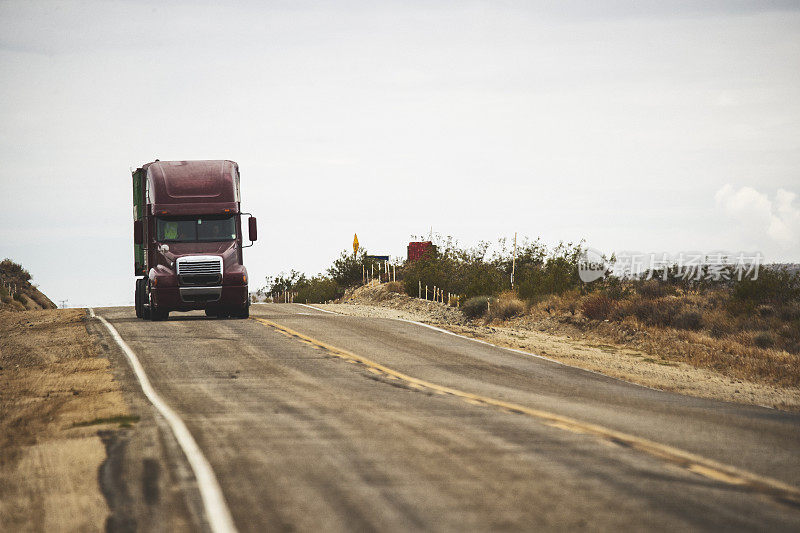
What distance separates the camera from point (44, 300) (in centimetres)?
8762

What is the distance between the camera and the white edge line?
19.9 feet

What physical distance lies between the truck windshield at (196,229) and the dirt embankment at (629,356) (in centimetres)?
666

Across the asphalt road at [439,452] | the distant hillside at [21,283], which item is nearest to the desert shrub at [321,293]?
the distant hillside at [21,283]

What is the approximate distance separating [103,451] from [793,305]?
63.8ft

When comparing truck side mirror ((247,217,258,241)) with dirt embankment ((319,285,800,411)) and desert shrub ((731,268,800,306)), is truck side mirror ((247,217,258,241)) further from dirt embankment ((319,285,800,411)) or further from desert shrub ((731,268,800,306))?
desert shrub ((731,268,800,306))

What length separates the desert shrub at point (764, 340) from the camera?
20.5 meters

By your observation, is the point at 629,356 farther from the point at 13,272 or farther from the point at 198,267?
the point at 13,272

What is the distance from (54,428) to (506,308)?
67.5ft

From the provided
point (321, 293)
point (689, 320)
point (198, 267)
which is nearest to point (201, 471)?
point (198, 267)

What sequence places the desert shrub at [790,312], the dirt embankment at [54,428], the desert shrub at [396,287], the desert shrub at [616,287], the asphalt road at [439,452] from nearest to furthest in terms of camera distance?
the asphalt road at [439,452] → the dirt embankment at [54,428] → the desert shrub at [790,312] → the desert shrub at [616,287] → the desert shrub at [396,287]

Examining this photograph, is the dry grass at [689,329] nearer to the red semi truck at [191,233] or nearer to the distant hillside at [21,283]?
the red semi truck at [191,233]

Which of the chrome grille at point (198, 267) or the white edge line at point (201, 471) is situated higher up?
the chrome grille at point (198, 267)

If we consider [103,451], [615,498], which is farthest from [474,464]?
[103,451]

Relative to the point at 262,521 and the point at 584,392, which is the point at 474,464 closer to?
the point at 262,521
